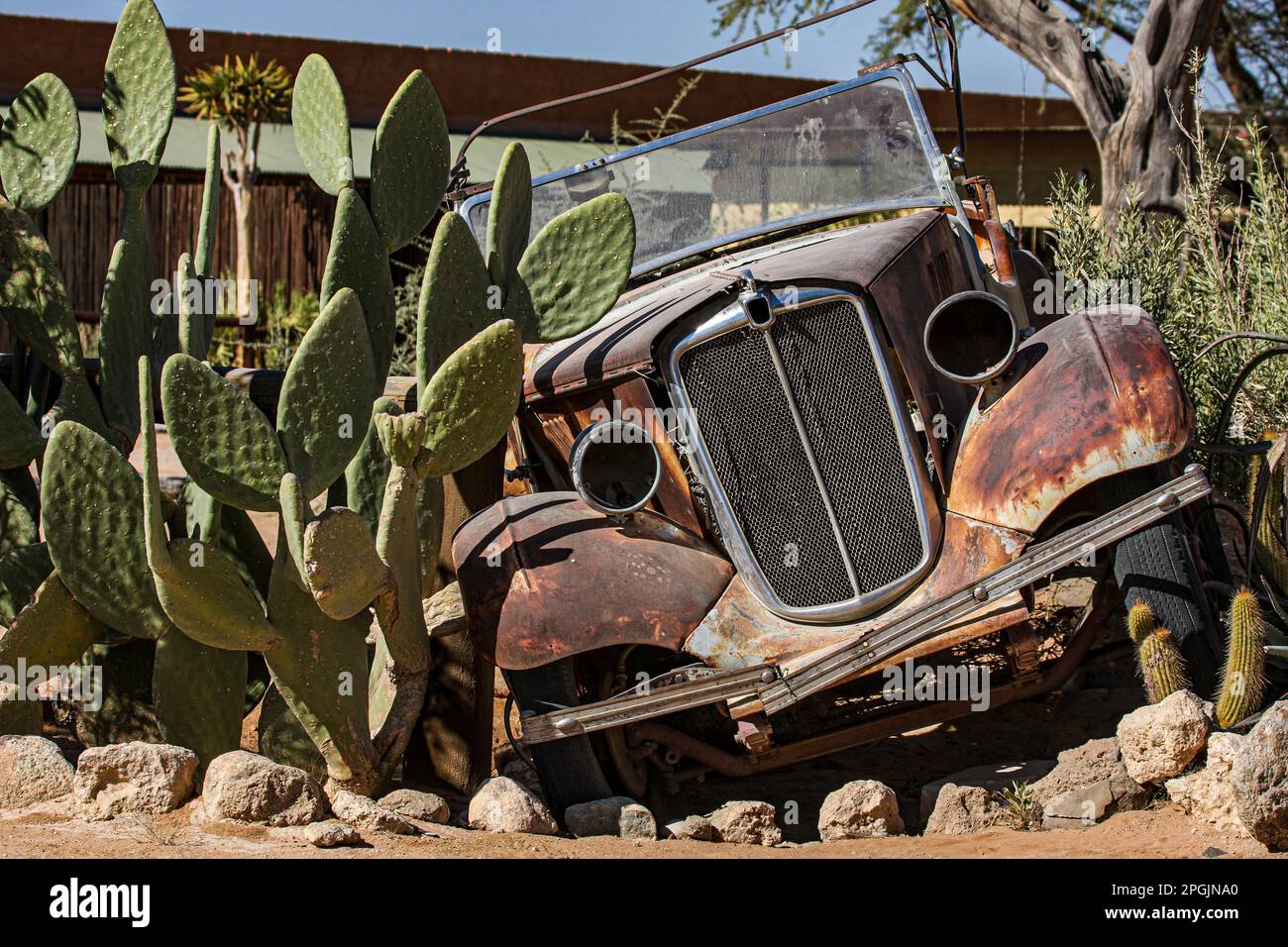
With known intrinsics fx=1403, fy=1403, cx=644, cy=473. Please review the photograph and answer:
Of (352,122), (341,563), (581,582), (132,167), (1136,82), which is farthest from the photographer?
(352,122)

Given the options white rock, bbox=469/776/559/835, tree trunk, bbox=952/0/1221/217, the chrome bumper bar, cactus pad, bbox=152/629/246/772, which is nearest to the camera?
the chrome bumper bar

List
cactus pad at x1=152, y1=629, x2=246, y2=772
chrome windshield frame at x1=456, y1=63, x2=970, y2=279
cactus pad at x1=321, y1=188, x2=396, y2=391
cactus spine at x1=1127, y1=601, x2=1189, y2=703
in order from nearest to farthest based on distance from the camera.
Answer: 1. cactus spine at x1=1127, y1=601, x2=1189, y2=703
2. cactus pad at x1=152, y1=629, x2=246, y2=772
3. cactus pad at x1=321, y1=188, x2=396, y2=391
4. chrome windshield frame at x1=456, y1=63, x2=970, y2=279

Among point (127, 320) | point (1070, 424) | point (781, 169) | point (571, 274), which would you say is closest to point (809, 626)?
point (1070, 424)

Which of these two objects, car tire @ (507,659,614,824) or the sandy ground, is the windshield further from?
the sandy ground

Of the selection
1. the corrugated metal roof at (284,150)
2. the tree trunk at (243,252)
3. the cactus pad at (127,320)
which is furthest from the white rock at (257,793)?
the corrugated metal roof at (284,150)

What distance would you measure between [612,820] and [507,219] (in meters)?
2.06

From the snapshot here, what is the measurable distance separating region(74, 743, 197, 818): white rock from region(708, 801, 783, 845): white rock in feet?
5.08

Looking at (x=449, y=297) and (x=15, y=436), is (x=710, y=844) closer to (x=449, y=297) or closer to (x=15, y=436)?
(x=449, y=297)

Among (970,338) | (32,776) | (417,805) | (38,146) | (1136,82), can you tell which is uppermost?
(1136,82)

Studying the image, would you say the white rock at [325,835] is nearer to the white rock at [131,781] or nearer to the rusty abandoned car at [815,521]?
the white rock at [131,781]

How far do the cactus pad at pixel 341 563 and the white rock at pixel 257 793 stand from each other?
18.5 inches

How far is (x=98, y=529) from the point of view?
14.2ft

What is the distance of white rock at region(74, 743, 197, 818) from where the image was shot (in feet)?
12.8

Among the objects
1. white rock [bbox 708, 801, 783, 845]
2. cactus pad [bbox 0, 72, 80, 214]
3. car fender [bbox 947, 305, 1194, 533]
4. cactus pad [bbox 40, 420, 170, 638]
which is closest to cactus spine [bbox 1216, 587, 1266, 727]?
car fender [bbox 947, 305, 1194, 533]
